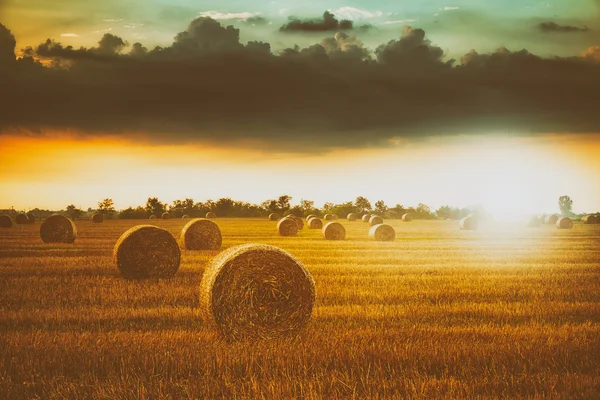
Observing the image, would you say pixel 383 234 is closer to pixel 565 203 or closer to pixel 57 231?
pixel 57 231

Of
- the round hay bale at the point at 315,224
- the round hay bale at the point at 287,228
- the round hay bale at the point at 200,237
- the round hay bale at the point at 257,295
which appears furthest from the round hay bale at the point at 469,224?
the round hay bale at the point at 257,295

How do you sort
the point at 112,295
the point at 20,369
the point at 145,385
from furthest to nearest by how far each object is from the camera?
the point at 112,295
the point at 20,369
the point at 145,385

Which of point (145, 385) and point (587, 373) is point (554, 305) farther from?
point (145, 385)

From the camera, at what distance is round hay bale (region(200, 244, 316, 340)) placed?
10.3 meters

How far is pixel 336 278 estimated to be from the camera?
55.2 feet

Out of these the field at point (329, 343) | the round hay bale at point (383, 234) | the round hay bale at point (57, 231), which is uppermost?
the round hay bale at point (57, 231)

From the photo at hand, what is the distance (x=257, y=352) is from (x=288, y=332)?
1.47m

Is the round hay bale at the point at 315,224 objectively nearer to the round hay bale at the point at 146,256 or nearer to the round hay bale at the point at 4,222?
the round hay bale at the point at 4,222

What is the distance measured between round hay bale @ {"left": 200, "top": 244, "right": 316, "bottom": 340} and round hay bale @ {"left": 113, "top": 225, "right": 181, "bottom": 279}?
699 cm

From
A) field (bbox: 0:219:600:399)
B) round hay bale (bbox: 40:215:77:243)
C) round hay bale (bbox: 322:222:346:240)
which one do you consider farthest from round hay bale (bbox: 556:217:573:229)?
round hay bale (bbox: 40:215:77:243)

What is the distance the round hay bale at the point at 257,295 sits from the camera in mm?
10312

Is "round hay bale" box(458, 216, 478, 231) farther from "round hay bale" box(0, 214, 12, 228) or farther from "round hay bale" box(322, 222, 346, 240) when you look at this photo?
"round hay bale" box(0, 214, 12, 228)

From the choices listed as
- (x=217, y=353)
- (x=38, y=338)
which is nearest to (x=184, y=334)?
(x=217, y=353)

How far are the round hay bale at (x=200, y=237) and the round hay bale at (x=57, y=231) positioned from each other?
313 inches
